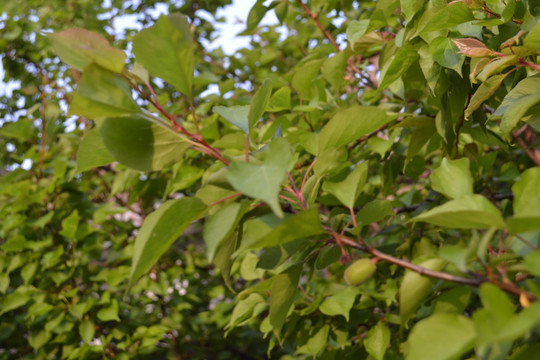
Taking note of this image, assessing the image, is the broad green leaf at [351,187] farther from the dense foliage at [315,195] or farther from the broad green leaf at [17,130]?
the broad green leaf at [17,130]

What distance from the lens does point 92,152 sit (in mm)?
643

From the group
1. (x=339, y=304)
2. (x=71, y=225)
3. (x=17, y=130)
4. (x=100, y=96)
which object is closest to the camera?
(x=100, y=96)

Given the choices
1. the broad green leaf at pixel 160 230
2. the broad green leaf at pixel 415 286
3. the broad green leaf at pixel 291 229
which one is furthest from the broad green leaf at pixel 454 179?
the broad green leaf at pixel 160 230

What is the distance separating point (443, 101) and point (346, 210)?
462 mm

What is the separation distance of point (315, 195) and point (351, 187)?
0.12m

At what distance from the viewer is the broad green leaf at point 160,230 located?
54 cm

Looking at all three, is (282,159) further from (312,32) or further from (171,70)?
(312,32)

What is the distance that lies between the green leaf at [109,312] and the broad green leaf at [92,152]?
46.0 inches

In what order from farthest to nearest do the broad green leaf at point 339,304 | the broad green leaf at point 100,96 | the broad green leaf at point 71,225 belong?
1. the broad green leaf at point 71,225
2. the broad green leaf at point 339,304
3. the broad green leaf at point 100,96

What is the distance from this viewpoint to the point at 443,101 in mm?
896

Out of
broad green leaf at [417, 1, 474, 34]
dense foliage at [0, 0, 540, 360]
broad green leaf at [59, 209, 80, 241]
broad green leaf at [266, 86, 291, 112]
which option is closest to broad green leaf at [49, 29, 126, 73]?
dense foliage at [0, 0, 540, 360]

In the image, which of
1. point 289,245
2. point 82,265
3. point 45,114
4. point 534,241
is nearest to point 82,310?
point 82,265

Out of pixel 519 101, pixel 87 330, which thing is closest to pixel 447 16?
pixel 519 101

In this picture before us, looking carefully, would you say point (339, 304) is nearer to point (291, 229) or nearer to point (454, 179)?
point (454, 179)
